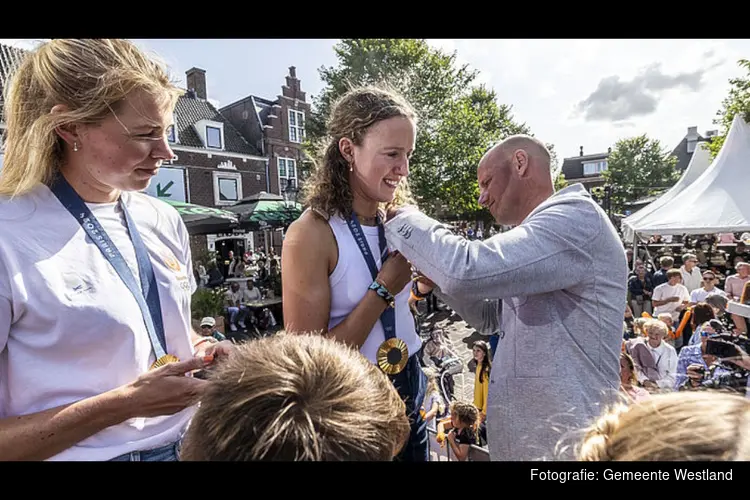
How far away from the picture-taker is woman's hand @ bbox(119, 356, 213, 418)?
3.52ft

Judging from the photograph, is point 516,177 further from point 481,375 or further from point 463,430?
point 481,375

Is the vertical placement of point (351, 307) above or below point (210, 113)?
below

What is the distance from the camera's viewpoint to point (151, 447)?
119 cm

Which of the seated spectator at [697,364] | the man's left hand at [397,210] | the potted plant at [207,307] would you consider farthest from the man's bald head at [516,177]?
the potted plant at [207,307]

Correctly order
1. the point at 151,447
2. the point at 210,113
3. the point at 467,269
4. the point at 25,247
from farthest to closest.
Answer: the point at 210,113 < the point at 467,269 < the point at 151,447 < the point at 25,247

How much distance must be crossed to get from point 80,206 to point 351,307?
95 cm

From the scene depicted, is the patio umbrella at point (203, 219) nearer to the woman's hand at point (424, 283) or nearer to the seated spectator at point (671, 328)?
the woman's hand at point (424, 283)

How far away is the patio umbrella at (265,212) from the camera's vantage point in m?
12.0

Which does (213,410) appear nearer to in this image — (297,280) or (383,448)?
(383,448)

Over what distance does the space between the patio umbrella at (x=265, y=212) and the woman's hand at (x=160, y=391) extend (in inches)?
428

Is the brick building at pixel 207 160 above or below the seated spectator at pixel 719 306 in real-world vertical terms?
above

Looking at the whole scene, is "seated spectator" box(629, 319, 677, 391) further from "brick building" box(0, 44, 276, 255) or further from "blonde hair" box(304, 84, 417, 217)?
"brick building" box(0, 44, 276, 255)
